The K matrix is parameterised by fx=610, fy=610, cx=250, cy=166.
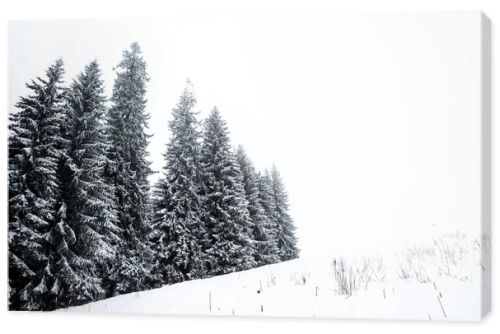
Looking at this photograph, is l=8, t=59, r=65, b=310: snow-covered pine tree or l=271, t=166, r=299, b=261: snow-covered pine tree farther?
l=8, t=59, r=65, b=310: snow-covered pine tree

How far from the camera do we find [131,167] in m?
11.6

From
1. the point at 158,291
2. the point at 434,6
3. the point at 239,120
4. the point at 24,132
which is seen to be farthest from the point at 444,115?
the point at 24,132

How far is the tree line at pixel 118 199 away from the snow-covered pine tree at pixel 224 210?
0.02m

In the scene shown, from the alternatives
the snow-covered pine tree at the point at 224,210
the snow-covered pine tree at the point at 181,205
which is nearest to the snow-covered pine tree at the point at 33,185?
the snow-covered pine tree at the point at 181,205

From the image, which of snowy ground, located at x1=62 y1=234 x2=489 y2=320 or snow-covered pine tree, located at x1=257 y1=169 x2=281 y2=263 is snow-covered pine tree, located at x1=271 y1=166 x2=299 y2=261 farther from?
snowy ground, located at x1=62 y1=234 x2=489 y2=320

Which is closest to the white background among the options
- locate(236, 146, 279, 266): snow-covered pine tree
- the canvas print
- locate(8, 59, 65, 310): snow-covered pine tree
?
the canvas print

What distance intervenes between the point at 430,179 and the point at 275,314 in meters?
3.55

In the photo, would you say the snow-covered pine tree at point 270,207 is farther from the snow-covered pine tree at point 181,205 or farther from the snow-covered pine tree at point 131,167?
the snow-covered pine tree at point 131,167

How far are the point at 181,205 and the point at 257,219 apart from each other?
1.45 meters

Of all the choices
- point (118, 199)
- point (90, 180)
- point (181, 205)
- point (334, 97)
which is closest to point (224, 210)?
point (181, 205)

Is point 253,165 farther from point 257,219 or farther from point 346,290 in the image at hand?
point 346,290

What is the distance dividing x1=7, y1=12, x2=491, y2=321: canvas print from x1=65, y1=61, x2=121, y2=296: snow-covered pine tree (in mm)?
27

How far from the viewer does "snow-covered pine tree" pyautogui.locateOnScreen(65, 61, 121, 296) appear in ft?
37.8

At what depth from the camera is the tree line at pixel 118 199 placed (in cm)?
1137
